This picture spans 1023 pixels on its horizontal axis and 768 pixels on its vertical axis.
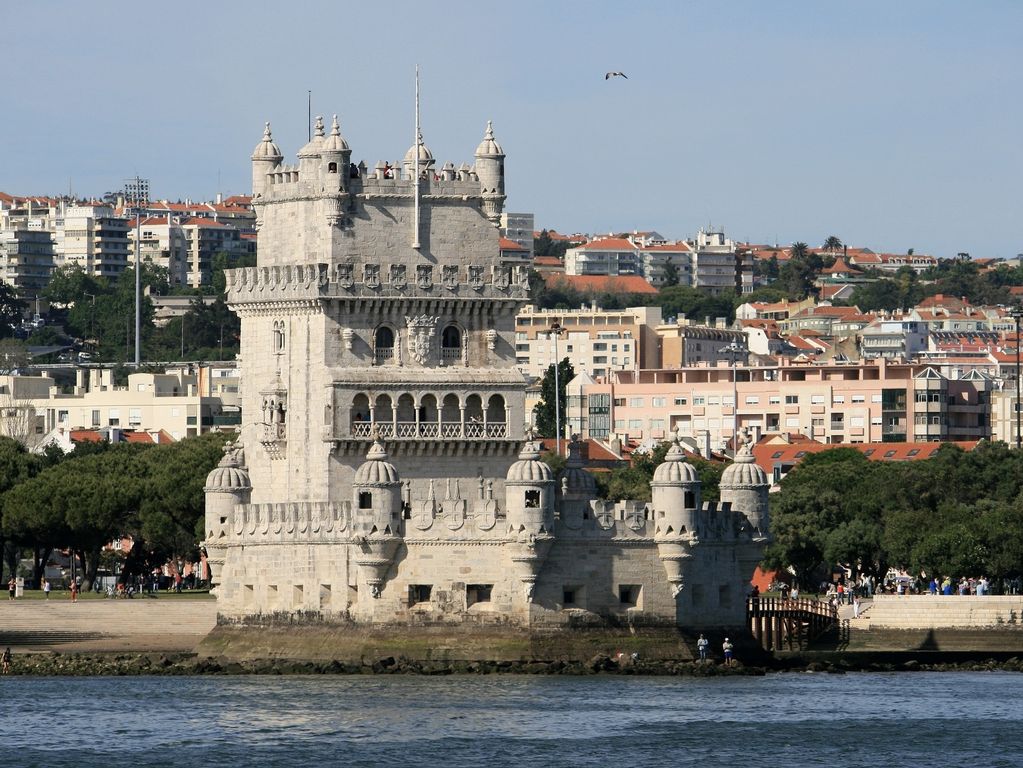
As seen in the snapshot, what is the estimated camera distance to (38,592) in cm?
11206

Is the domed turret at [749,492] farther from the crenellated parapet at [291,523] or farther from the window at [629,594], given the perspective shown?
the crenellated parapet at [291,523]

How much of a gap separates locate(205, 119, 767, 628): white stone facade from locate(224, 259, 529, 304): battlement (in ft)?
0.20

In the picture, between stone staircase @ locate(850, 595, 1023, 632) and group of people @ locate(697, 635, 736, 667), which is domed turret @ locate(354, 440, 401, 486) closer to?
group of people @ locate(697, 635, 736, 667)

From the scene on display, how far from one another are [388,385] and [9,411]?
315ft

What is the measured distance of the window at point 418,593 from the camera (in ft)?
293

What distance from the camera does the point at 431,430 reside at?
95312mm

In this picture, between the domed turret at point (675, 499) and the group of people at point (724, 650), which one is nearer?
the domed turret at point (675, 499)

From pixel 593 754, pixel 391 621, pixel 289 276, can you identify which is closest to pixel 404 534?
pixel 391 621

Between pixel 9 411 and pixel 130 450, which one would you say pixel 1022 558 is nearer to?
pixel 130 450

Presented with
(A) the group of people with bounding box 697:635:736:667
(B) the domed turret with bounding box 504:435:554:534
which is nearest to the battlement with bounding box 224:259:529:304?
(B) the domed turret with bounding box 504:435:554:534

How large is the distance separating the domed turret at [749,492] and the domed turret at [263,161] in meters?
16.9

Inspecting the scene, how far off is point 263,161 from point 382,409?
889cm

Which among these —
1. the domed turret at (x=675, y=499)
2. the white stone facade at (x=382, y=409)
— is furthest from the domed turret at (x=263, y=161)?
the domed turret at (x=675, y=499)

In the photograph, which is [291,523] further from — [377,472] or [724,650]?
[724,650]
